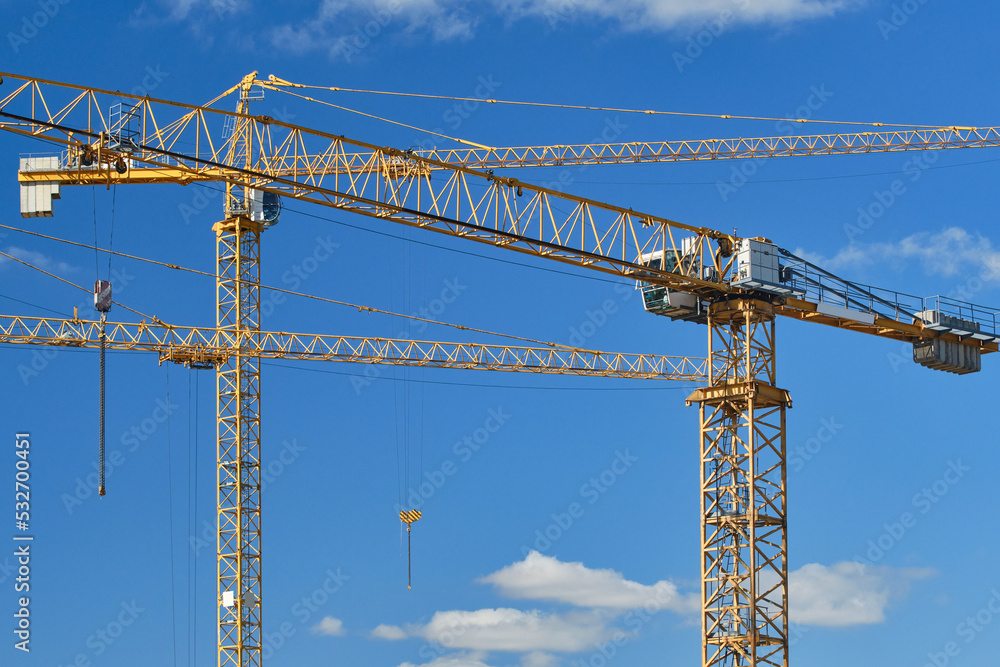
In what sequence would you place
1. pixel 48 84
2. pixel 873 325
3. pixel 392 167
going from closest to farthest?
pixel 48 84 < pixel 392 167 < pixel 873 325

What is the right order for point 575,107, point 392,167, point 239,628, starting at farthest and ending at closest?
point 575,107
point 239,628
point 392,167

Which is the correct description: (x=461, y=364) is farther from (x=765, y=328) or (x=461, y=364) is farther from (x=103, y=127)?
(x=103, y=127)

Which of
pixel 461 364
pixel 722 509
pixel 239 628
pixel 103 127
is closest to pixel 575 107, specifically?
pixel 461 364

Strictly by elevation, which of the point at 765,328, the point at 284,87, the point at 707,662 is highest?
the point at 284,87

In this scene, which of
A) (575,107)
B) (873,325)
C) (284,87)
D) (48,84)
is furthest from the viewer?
(575,107)

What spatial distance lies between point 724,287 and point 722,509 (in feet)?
33.2

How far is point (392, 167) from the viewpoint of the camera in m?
70.1

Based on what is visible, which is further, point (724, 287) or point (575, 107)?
point (575, 107)

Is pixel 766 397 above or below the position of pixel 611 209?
below

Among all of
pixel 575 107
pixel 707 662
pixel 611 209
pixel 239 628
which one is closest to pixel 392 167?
pixel 611 209

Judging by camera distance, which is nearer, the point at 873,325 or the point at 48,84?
the point at 48,84

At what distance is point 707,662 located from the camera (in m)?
71.7

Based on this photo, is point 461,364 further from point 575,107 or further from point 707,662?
point 707,662

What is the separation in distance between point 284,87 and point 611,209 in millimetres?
46446
